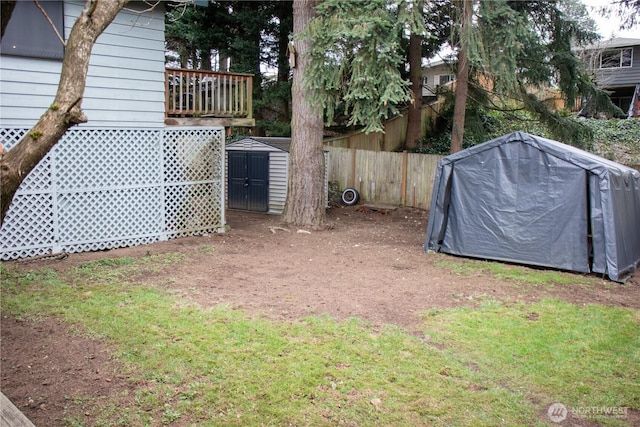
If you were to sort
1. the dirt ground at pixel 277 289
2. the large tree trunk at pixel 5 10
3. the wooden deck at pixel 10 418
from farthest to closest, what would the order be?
the dirt ground at pixel 277 289 → the large tree trunk at pixel 5 10 → the wooden deck at pixel 10 418

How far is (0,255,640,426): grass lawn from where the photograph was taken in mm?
3977

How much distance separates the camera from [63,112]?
3.32 meters

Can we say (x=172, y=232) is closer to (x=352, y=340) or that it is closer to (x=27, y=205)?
(x=27, y=205)

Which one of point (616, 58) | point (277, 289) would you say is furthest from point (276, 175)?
point (616, 58)

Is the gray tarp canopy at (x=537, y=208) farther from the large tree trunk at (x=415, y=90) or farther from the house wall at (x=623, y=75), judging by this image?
the house wall at (x=623, y=75)

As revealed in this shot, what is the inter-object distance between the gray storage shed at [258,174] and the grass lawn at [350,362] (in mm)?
8171

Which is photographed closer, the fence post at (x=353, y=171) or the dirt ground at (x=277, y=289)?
the dirt ground at (x=277, y=289)

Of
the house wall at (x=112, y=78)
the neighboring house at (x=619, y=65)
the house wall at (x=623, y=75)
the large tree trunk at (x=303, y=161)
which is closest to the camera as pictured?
the house wall at (x=112, y=78)

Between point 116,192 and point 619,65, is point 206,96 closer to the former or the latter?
point 116,192

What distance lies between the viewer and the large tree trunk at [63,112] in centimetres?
301

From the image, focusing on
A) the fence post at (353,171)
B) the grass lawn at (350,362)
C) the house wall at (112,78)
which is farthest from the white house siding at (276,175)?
the grass lawn at (350,362)

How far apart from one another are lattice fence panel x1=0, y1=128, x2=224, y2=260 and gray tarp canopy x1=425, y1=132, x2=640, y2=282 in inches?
184

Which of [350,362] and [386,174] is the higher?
[386,174]

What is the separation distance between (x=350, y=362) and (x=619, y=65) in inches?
1230
